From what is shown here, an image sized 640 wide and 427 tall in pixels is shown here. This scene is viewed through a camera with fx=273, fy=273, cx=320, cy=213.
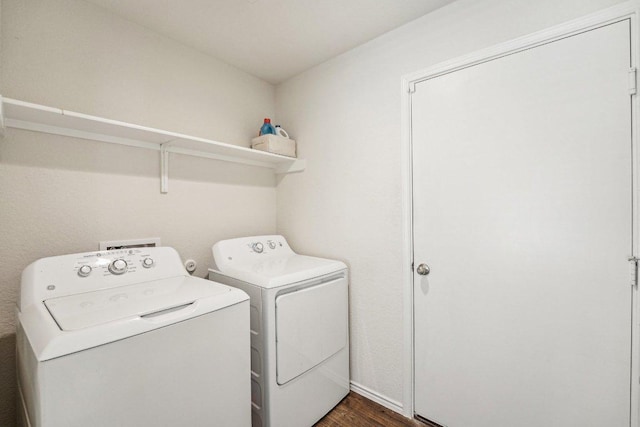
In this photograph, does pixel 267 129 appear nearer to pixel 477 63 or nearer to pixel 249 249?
pixel 249 249

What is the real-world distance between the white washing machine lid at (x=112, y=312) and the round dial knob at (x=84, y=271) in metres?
0.09

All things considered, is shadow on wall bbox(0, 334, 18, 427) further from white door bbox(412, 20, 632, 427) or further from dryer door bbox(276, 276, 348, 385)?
white door bbox(412, 20, 632, 427)

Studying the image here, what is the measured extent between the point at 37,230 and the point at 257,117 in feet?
5.37

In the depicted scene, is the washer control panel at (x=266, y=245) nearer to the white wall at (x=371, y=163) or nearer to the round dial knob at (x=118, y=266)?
the white wall at (x=371, y=163)

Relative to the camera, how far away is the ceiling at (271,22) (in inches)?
60.8

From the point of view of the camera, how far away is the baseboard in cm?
175

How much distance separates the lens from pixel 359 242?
1943 millimetres

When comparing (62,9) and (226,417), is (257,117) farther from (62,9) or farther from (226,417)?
(226,417)

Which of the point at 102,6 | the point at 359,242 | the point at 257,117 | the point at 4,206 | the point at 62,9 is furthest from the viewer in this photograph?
the point at 257,117

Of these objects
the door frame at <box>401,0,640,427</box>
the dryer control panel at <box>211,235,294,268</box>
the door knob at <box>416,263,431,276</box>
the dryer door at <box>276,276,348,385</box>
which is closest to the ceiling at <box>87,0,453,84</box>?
the door frame at <box>401,0,640,427</box>

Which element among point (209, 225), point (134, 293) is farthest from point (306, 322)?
point (209, 225)

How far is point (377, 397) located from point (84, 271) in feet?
6.13

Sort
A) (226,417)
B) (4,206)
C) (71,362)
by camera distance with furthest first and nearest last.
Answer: (4,206) < (226,417) < (71,362)

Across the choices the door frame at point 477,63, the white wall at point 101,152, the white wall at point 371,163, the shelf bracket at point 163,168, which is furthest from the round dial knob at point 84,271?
the door frame at point 477,63
